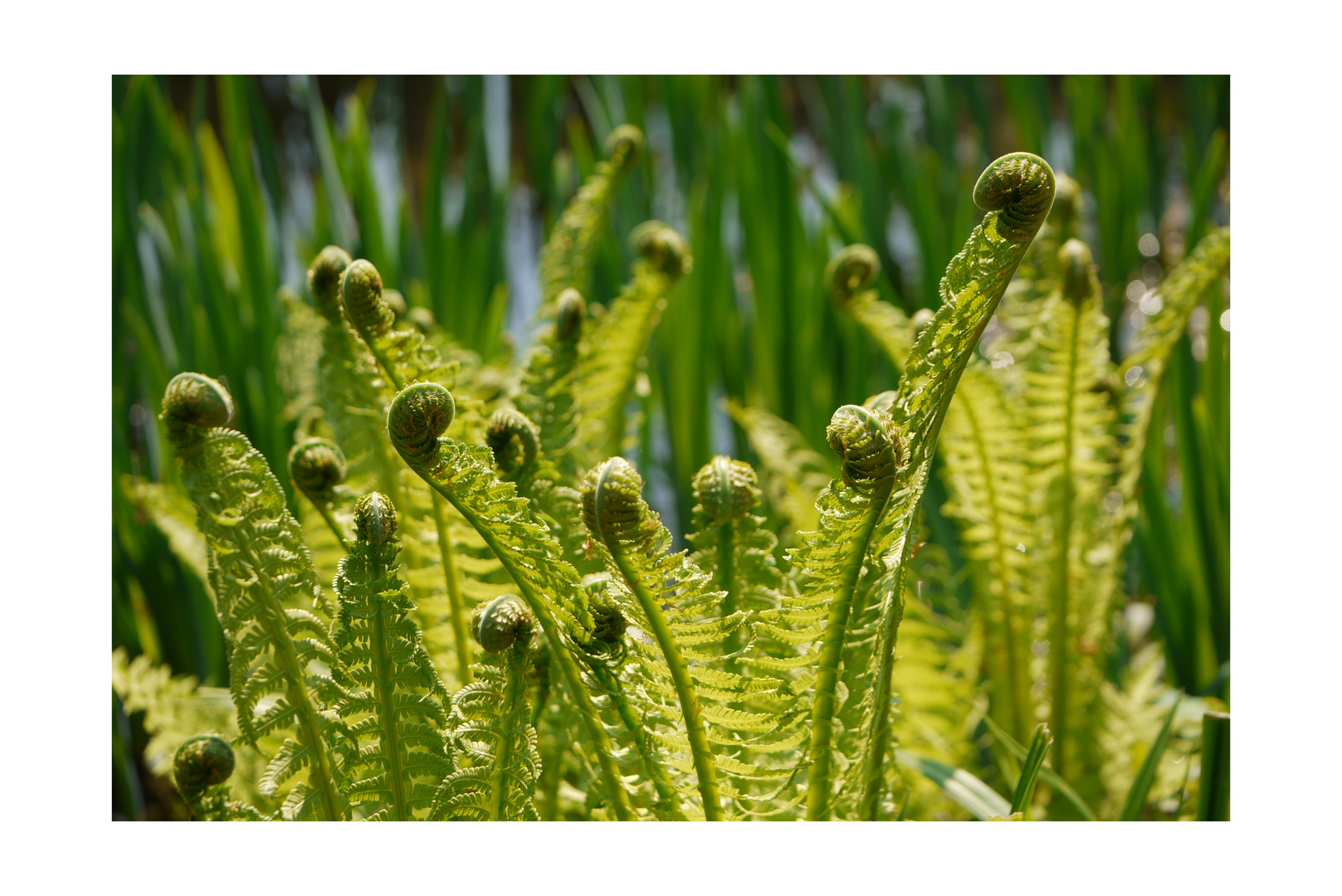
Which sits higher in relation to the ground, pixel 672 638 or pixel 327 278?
pixel 327 278

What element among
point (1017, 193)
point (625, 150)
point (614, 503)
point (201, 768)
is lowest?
point (201, 768)

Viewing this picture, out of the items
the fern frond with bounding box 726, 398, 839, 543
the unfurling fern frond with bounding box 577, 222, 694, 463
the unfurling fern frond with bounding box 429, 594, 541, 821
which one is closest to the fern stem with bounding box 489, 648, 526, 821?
the unfurling fern frond with bounding box 429, 594, 541, 821

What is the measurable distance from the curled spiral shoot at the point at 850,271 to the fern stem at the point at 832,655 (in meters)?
0.23

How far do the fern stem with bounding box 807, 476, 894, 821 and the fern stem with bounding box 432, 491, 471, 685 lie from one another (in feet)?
0.58

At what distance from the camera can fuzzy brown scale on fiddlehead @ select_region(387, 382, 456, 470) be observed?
0.32 m

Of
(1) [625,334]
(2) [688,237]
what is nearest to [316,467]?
(1) [625,334]

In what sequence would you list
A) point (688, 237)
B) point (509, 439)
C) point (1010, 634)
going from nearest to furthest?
point (509, 439) → point (1010, 634) → point (688, 237)

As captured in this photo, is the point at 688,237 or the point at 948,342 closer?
the point at 948,342

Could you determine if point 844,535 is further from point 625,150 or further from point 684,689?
point 625,150

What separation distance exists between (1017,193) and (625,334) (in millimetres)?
303

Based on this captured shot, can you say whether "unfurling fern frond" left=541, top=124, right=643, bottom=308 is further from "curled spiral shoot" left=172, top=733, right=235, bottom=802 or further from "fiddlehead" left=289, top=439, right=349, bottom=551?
"curled spiral shoot" left=172, top=733, right=235, bottom=802

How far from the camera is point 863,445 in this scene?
0.32 m

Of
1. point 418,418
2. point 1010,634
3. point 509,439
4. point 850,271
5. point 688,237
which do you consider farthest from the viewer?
point 688,237
